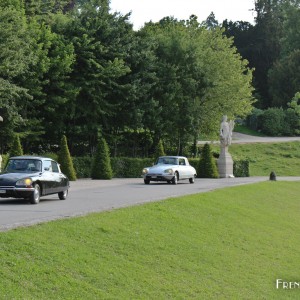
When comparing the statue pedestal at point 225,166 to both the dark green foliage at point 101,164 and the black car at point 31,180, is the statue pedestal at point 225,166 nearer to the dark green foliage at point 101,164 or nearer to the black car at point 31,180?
the dark green foliage at point 101,164

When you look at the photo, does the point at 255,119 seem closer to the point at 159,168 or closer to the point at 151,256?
the point at 159,168

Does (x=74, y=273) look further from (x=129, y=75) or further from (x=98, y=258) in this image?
(x=129, y=75)

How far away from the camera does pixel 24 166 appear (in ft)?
68.8

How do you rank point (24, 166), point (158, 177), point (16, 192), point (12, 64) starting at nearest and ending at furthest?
point (16, 192)
point (24, 166)
point (158, 177)
point (12, 64)

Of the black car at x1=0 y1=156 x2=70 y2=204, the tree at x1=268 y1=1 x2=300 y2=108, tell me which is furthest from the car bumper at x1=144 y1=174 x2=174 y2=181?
the tree at x1=268 y1=1 x2=300 y2=108

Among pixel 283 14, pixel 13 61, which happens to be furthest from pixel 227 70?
pixel 283 14

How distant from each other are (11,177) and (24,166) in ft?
4.26

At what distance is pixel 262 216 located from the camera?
22.4m

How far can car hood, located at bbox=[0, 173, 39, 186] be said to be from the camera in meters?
19.5

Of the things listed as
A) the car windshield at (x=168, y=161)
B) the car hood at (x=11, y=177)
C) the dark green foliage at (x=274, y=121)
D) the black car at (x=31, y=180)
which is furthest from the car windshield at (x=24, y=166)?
the dark green foliage at (x=274, y=121)

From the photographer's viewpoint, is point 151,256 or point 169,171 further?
point 169,171

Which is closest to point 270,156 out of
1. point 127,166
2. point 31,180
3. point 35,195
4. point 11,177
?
point 127,166

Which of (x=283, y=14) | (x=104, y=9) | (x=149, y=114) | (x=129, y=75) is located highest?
(x=283, y=14)

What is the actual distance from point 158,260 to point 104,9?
38743mm
